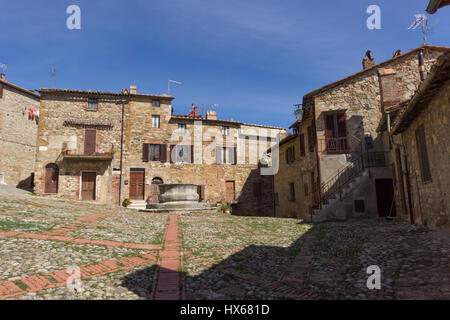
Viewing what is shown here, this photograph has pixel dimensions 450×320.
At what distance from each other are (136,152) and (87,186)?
4.93 metres

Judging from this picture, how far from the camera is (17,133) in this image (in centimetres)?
2689

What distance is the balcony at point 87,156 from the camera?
22.8m

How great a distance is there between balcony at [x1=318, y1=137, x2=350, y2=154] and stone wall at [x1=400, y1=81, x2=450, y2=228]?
5.30 m

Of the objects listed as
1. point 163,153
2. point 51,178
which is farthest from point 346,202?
point 51,178

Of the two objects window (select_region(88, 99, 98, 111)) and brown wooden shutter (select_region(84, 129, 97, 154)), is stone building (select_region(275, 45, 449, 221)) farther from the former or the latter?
window (select_region(88, 99, 98, 111))

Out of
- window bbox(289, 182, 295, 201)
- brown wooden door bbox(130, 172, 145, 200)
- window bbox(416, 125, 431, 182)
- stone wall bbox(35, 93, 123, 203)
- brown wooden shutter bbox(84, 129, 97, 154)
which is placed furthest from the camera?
brown wooden door bbox(130, 172, 145, 200)

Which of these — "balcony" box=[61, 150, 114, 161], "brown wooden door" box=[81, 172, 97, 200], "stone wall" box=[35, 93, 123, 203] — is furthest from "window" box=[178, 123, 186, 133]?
"brown wooden door" box=[81, 172, 97, 200]

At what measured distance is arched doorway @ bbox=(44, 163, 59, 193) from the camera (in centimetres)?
2286

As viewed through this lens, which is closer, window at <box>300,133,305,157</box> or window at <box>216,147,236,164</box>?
window at <box>300,133,305,157</box>

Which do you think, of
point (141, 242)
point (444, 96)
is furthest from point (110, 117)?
point (444, 96)

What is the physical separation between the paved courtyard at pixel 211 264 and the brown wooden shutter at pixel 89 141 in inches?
694

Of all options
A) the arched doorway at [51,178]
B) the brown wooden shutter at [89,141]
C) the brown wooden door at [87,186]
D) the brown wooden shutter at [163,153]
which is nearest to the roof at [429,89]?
the brown wooden shutter at [163,153]

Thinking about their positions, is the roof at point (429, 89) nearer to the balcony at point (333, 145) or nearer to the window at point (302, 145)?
the balcony at point (333, 145)
